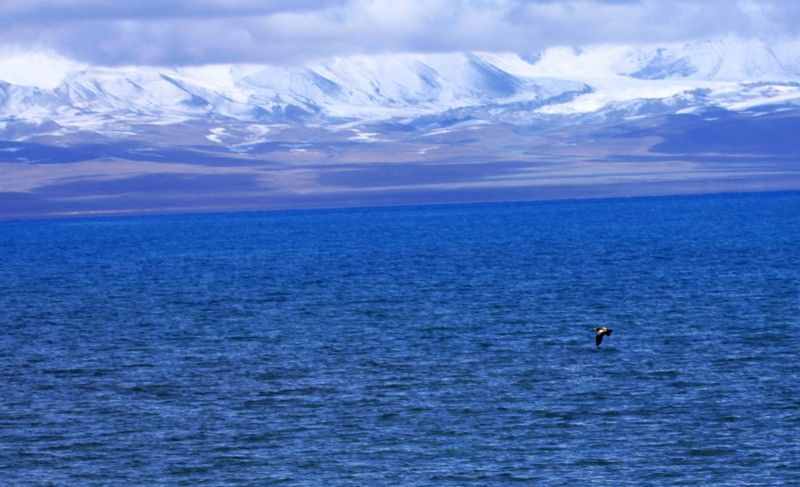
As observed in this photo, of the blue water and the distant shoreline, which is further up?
the blue water

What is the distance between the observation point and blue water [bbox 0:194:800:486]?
29203 mm

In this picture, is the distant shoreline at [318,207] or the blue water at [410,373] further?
the distant shoreline at [318,207]

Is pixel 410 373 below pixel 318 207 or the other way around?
the other way around

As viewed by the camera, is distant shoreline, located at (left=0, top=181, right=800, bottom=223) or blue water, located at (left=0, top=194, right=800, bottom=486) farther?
distant shoreline, located at (left=0, top=181, right=800, bottom=223)

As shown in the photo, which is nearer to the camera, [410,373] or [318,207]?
[410,373]

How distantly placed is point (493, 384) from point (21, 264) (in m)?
53.3

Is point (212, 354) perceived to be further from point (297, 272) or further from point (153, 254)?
point (153, 254)

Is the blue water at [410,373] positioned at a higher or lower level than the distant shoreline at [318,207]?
higher

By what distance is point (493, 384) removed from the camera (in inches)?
1411

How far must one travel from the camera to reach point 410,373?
37.5 m

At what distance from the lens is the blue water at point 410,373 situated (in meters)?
29.2

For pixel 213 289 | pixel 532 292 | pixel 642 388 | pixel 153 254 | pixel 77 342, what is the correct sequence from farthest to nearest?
pixel 153 254, pixel 213 289, pixel 532 292, pixel 77 342, pixel 642 388

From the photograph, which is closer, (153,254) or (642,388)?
(642,388)

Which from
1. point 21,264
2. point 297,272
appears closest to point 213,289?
point 297,272
